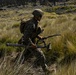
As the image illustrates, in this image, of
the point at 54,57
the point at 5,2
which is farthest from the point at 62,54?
the point at 5,2

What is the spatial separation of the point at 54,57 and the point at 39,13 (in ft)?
4.13

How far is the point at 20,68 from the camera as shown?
14.8ft

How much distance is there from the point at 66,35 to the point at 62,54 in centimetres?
93

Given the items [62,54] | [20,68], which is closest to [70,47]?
[62,54]

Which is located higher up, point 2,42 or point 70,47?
point 70,47

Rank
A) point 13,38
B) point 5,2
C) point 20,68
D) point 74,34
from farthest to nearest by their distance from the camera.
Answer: point 5,2 → point 13,38 → point 74,34 → point 20,68

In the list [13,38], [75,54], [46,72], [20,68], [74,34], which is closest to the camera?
[20,68]

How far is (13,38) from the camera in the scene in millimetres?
9039

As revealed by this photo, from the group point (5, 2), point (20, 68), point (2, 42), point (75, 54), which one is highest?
point (20, 68)

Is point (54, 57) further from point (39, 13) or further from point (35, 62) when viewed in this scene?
point (39, 13)

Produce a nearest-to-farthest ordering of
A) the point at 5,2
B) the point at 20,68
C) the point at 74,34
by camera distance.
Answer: the point at 20,68
the point at 74,34
the point at 5,2

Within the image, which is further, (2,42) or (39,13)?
(2,42)

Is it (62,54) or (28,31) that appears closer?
(28,31)

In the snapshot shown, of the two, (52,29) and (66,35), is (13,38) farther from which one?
(66,35)
